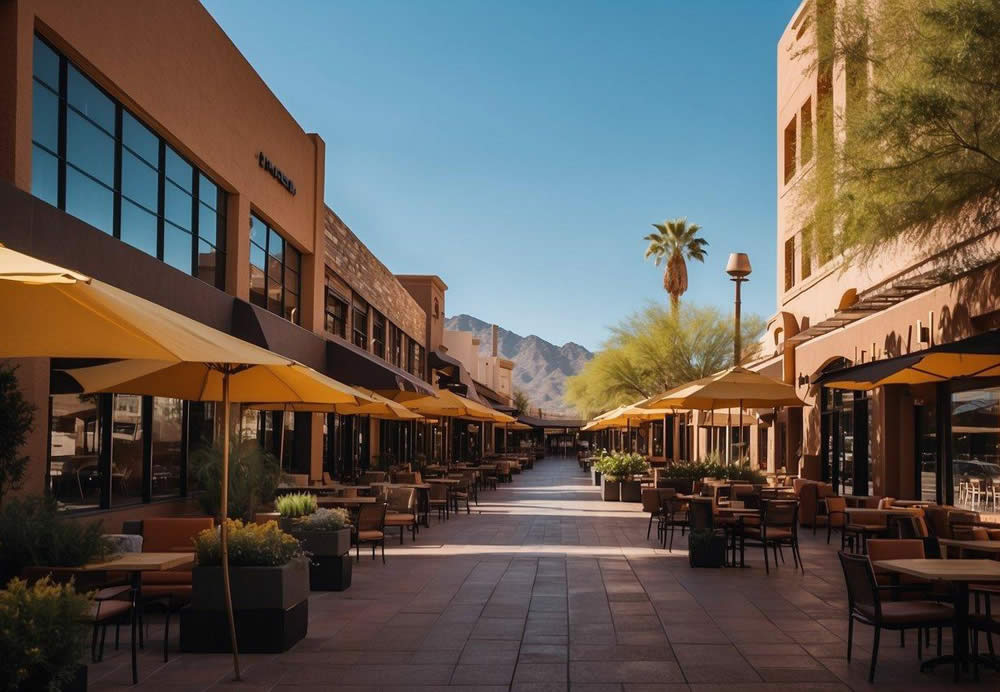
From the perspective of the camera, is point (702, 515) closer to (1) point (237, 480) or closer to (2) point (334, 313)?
(1) point (237, 480)

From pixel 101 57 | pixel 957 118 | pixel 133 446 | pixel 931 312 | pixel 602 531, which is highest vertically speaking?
pixel 101 57

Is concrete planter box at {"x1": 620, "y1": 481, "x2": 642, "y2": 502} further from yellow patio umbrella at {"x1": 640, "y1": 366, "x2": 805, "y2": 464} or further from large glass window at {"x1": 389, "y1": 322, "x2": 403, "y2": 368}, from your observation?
large glass window at {"x1": 389, "y1": 322, "x2": 403, "y2": 368}

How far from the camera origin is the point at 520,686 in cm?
721

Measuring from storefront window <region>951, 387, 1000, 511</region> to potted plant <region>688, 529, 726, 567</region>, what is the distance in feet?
13.9

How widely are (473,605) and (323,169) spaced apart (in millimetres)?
16385

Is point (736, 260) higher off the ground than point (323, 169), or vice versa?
point (323, 169)

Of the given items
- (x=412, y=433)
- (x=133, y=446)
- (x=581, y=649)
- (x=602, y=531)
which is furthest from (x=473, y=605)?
(x=412, y=433)

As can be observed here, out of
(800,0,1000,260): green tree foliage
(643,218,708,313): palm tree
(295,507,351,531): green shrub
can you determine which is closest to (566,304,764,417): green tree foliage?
(643,218,708,313): palm tree

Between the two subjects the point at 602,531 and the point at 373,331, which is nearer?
the point at 602,531

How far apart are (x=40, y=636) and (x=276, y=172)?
16.3 metres

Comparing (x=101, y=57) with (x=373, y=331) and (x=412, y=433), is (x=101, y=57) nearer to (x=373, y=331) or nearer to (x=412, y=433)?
(x=373, y=331)

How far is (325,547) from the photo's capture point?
1152cm

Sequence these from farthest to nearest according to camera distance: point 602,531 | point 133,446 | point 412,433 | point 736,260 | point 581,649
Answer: point 412,433, point 736,260, point 602,531, point 133,446, point 581,649

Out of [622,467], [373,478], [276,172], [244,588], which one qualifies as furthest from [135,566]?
[622,467]
